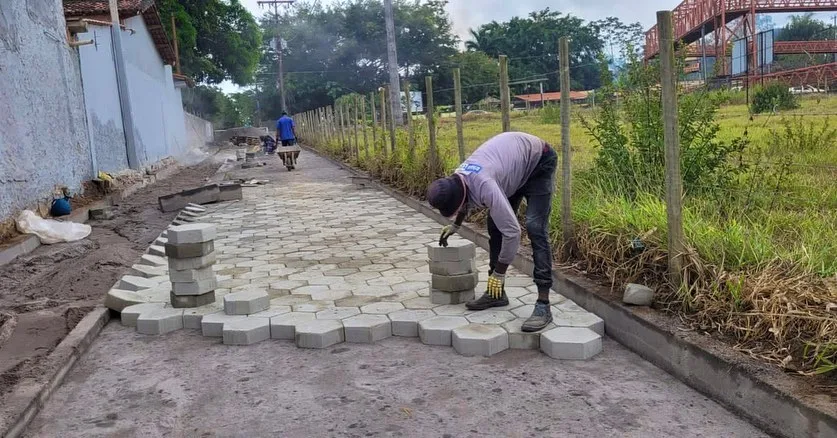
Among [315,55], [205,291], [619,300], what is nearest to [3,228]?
[205,291]

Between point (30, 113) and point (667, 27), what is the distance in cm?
783

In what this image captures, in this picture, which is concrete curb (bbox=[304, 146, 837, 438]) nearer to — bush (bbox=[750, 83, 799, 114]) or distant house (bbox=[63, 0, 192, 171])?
bush (bbox=[750, 83, 799, 114])

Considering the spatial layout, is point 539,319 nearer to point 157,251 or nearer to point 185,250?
point 185,250

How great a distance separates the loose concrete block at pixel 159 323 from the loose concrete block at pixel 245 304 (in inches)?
13.0

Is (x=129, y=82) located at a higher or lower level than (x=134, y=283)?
higher

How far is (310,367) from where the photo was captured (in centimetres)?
350

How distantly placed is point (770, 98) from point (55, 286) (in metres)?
10.7

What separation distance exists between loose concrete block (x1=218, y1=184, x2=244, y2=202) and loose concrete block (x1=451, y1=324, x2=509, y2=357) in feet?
25.1

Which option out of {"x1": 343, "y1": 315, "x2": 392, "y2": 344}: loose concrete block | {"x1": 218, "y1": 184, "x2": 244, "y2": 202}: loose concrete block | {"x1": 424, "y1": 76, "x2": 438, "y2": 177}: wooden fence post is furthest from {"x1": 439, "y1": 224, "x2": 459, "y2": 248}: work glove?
{"x1": 218, "y1": 184, "x2": 244, "y2": 202}: loose concrete block

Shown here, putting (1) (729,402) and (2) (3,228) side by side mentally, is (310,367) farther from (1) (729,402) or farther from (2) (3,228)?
(2) (3,228)

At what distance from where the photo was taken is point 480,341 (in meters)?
3.56

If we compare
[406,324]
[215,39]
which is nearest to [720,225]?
[406,324]

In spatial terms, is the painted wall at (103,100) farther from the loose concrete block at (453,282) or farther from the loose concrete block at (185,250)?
the loose concrete block at (453,282)

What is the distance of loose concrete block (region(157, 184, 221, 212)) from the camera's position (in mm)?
9758
